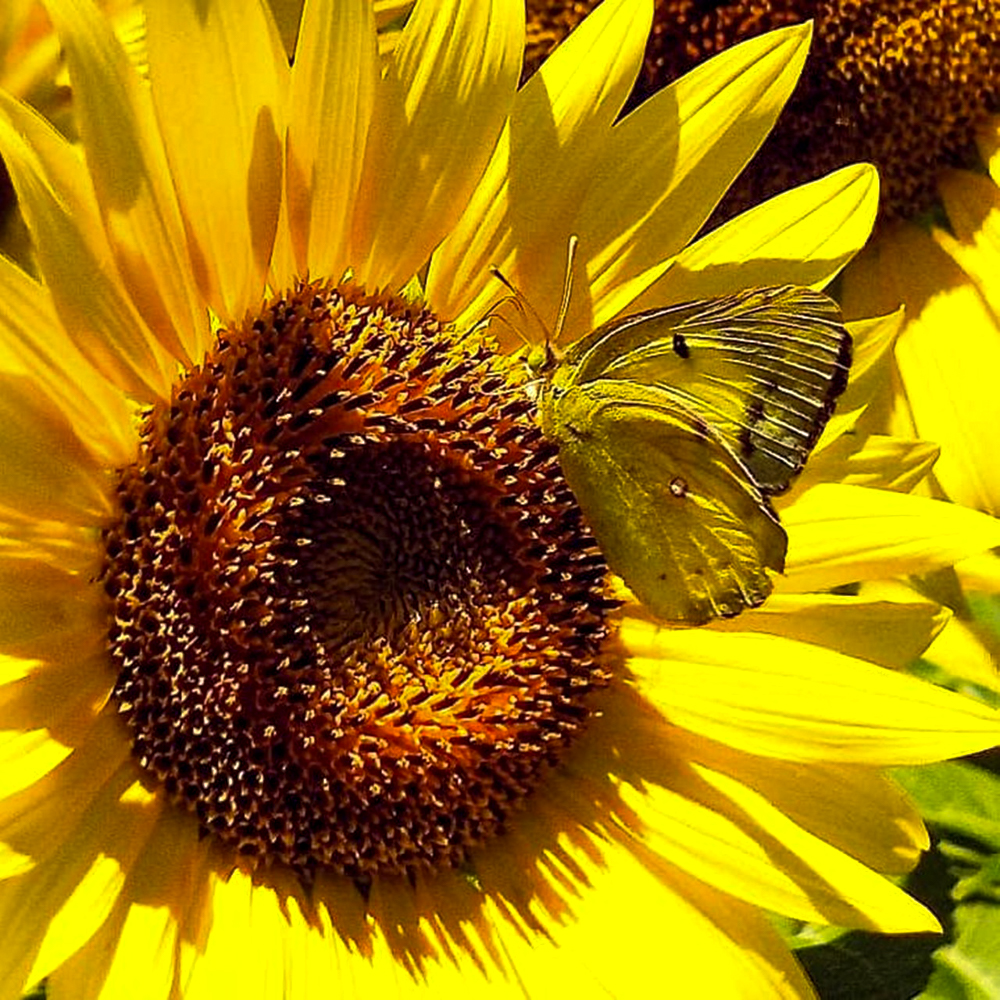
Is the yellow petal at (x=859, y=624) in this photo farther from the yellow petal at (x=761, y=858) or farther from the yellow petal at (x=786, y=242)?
the yellow petal at (x=786, y=242)

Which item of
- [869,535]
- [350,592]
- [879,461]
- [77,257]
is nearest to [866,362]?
[879,461]

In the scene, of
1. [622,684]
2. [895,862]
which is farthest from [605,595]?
[895,862]

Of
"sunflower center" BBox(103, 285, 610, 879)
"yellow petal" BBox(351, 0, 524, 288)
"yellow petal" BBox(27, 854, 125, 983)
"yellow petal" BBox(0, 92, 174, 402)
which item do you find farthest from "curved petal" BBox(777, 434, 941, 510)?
"yellow petal" BBox(27, 854, 125, 983)

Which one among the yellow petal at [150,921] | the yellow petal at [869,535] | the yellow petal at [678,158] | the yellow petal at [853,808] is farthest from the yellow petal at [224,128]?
the yellow petal at [853,808]

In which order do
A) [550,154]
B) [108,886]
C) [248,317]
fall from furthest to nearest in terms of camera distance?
[550,154]
[248,317]
[108,886]

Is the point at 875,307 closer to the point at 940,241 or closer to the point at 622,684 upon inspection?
the point at 940,241

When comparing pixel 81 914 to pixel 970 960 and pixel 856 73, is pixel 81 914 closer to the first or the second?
pixel 970 960

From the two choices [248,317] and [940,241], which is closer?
[248,317]

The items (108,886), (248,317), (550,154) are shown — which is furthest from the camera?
(550,154)
